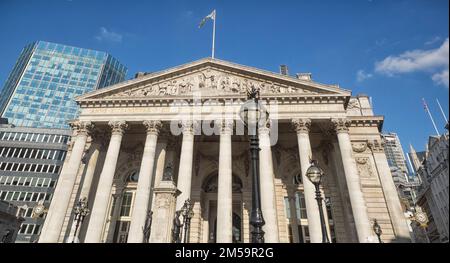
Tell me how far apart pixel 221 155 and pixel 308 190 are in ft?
24.4

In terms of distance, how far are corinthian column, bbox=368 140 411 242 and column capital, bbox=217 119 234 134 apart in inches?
542

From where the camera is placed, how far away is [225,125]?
23.6 m

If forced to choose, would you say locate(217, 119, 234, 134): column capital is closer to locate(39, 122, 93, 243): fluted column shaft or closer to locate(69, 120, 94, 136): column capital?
locate(69, 120, 94, 136): column capital

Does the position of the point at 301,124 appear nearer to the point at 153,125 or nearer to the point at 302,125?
the point at 302,125

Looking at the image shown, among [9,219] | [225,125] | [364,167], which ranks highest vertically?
[225,125]

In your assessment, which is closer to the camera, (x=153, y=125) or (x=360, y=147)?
(x=153, y=125)

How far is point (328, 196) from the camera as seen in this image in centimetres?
2528

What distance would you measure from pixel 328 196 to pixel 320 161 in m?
3.57

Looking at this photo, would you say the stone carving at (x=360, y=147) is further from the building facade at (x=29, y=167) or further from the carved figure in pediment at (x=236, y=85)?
the building facade at (x=29, y=167)

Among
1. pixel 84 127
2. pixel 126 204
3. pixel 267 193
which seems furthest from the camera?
pixel 126 204

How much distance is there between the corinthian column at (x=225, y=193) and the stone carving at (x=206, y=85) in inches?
157

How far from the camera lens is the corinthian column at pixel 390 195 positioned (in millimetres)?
21875

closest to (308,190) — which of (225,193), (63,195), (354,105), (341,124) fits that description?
(225,193)
